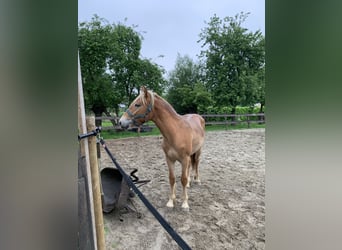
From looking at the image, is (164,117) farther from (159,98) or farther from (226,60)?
(226,60)

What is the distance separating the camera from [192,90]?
47.4 inches

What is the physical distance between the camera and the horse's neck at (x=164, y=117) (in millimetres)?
1309

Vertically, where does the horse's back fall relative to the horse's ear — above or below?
below

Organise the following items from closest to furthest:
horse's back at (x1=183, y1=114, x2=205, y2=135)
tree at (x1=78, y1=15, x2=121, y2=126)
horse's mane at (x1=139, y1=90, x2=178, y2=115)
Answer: tree at (x1=78, y1=15, x2=121, y2=126)
horse's mane at (x1=139, y1=90, x2=178, y2=115)
horse's back at (x1=183, y1=114, x2=205, y2=135)

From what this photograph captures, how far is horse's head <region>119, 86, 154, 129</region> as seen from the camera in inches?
47.5

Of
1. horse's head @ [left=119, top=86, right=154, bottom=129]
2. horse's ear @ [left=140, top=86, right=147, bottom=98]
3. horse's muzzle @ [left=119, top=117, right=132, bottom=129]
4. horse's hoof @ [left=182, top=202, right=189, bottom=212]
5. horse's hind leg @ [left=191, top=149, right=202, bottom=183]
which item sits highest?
horse's ear @ [left=140, top=86, right=147, bottom=98]

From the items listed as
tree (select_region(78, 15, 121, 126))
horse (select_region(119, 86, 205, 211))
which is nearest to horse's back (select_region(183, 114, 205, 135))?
horse (select_region(119, 86, 205, 211))

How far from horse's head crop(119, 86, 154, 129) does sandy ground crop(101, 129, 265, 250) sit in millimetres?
543

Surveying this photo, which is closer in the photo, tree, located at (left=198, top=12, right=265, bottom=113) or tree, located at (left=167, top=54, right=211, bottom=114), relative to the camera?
tree, located at (left=198, top=12, right=265, bottom=113)

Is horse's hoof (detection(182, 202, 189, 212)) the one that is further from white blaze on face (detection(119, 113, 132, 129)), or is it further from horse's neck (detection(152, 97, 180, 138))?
white blaze on face (detection(119, 113, 132, 129))
